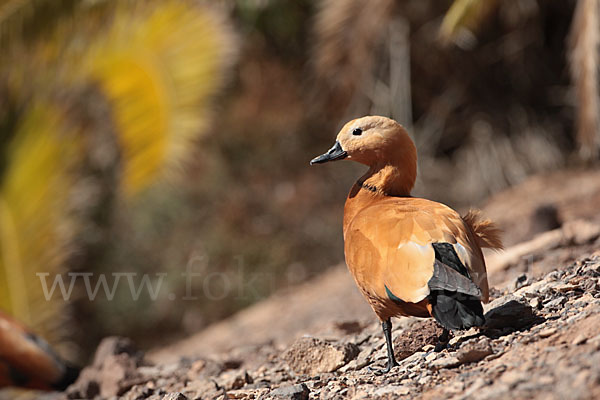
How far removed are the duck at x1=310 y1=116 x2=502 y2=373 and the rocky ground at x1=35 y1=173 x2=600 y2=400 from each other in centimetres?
19

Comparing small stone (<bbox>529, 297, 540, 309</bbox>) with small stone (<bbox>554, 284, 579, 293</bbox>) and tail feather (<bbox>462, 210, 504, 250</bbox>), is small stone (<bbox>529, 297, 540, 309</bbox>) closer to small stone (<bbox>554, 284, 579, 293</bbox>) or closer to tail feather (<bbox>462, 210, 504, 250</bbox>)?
small stone (<bbox>554, 284, 579, 293</bbox>)

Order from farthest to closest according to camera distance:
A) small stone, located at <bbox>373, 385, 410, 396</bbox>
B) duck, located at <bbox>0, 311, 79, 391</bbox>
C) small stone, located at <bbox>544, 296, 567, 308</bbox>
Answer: duck, located at <bbox>0, 311, 79, 391</bbox> → small stone, located at <bbox>544, 296, 567, 308</bbox> → small stone, located at <bbox>373, 385, 410, 396</bbox>

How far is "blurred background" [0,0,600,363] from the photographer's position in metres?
8.48

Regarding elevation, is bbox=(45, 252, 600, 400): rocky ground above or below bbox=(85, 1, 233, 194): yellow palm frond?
below

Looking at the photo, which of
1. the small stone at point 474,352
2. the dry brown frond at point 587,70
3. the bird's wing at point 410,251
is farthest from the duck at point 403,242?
the dry brown frond at point 587,70

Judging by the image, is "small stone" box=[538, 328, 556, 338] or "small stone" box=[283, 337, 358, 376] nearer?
"small stone" box=[538, 328, 556, 338]

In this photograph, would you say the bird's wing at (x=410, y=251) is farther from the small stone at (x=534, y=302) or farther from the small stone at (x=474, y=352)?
the small stone at (x=534, y=302)

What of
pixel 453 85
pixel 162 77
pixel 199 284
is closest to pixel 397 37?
pixel 453 85

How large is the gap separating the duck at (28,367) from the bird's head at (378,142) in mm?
2692

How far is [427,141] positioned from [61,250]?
18.1 feet

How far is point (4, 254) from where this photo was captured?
8297 mm

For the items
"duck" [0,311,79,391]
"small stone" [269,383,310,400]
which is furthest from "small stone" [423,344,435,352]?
"duck" [0,311,79,391]

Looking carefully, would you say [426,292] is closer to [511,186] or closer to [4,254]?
[4,254]

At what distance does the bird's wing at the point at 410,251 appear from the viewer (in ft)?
10.3
